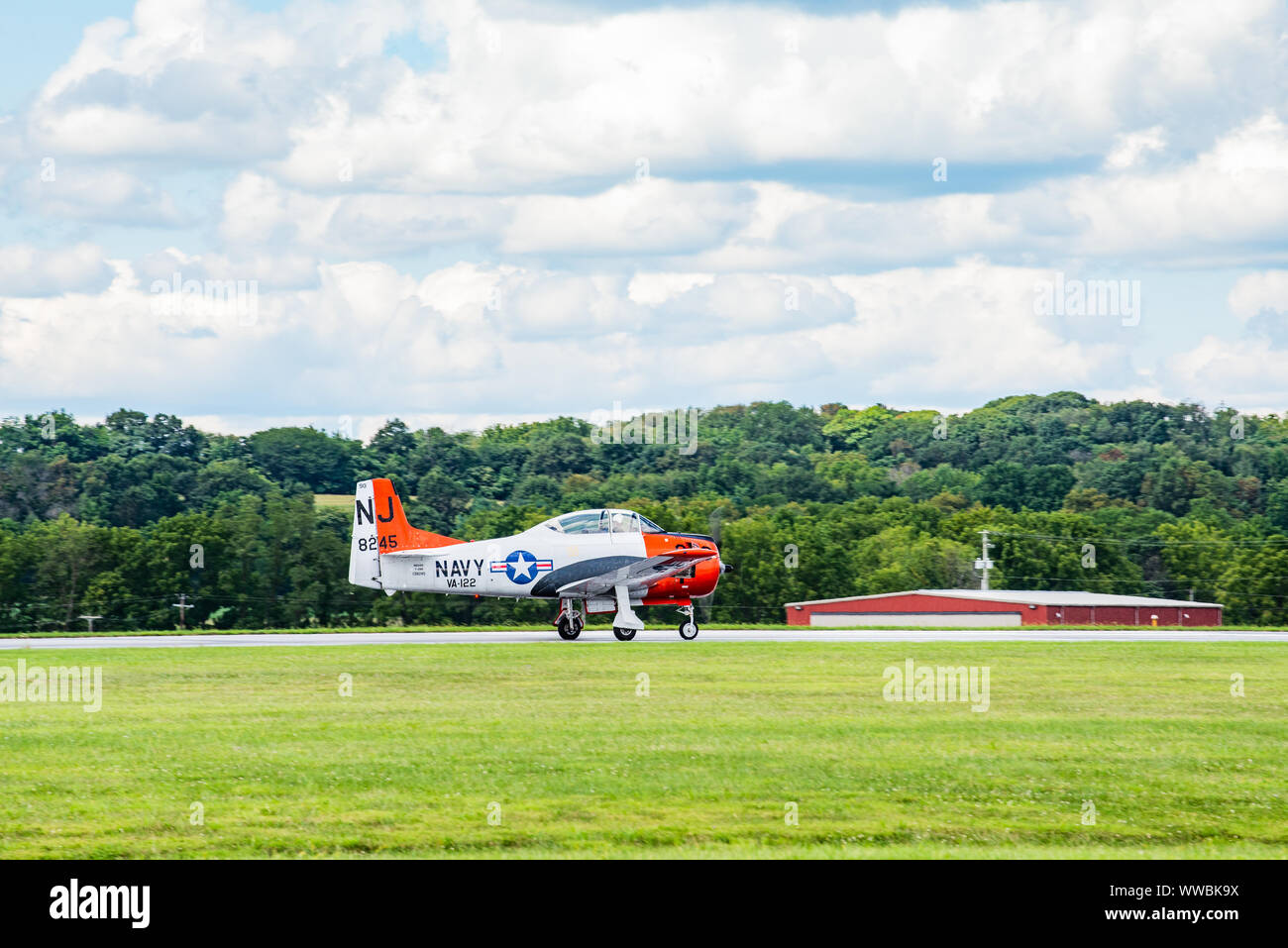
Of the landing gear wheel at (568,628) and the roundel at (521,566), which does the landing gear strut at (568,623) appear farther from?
the roundel at (521,566)

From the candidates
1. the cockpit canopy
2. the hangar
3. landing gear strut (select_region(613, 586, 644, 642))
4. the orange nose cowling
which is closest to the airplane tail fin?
the cockpit canopy

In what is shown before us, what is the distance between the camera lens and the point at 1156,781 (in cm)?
1522

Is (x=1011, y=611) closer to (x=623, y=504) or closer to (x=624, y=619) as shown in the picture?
(x=623, y=504)

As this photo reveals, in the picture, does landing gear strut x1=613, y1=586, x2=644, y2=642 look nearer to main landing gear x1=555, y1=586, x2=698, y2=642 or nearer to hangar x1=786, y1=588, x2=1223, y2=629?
main landing gear x1=555, y1=586, x2=698, y2=642

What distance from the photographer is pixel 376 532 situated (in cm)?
3981

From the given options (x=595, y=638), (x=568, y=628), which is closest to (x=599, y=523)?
(x=568, y=628)

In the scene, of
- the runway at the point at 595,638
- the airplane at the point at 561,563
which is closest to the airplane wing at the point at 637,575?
the airplane at the point at 561,563

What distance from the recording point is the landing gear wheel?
3969cm

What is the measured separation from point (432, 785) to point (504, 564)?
23.8 metres

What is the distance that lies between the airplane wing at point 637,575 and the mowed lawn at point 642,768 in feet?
33.8

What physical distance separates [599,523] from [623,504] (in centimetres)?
6729
